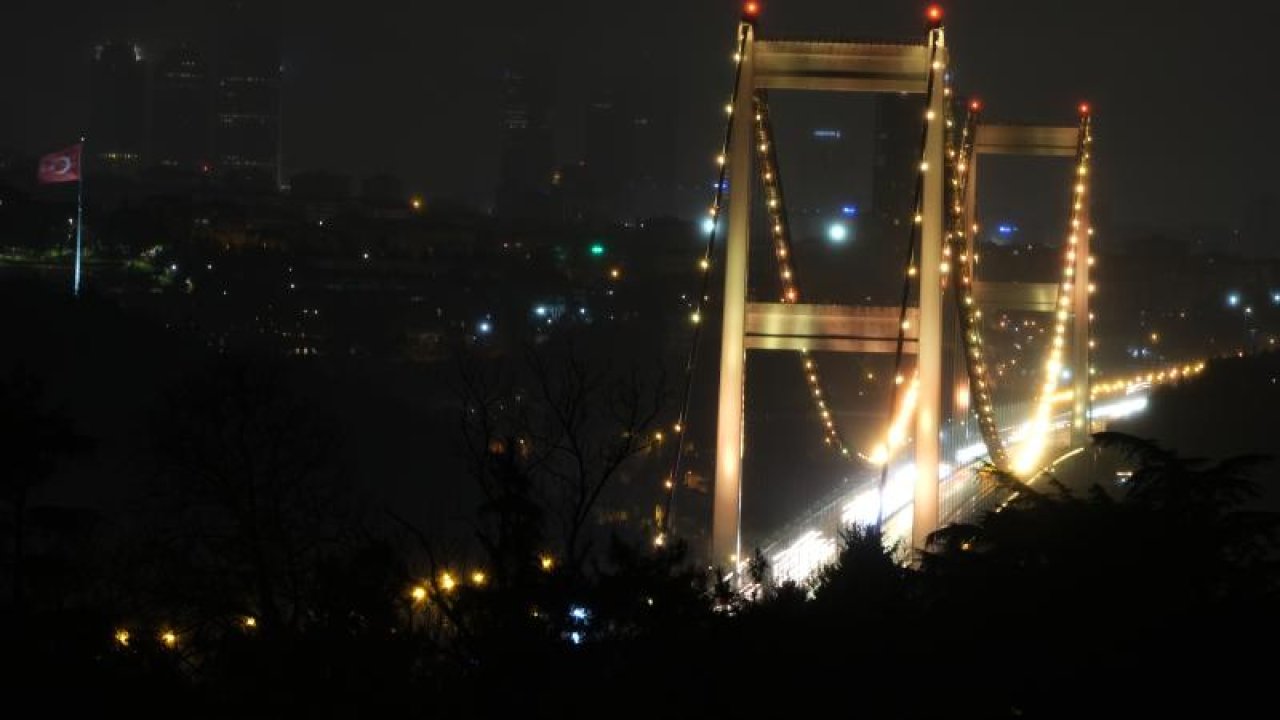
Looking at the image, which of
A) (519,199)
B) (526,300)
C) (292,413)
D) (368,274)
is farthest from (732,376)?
(519,199)

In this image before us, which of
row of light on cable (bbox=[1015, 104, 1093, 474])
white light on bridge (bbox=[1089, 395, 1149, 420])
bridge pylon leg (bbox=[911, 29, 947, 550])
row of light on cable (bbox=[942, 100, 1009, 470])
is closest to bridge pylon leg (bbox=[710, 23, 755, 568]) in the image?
bridge pylon leg (bbox=[911, 29, 947, 550])

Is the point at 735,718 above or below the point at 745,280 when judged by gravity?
below

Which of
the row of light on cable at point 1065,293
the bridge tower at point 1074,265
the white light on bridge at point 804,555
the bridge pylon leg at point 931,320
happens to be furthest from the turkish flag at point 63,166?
the bridge pylon leg at point 931,320

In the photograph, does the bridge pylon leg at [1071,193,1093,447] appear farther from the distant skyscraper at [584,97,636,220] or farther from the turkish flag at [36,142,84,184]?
the distant skyscraper at [584,97,636,220]

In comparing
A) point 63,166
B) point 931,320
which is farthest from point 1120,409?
point 931,320

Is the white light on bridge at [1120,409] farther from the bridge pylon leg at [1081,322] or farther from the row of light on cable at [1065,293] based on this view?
the row of light on cable at [1065,293]

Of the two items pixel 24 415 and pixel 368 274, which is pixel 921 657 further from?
pixel 368 274

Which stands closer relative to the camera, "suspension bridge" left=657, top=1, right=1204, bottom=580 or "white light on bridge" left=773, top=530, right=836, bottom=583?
"suspension bridge" left=657, top=1, right=1204, bottom=580
